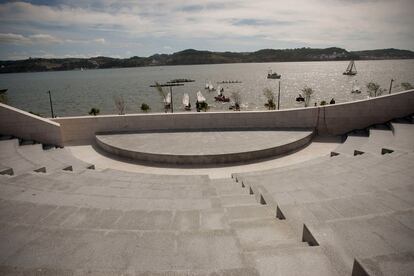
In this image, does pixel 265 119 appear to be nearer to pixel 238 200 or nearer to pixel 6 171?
pixel 238 200

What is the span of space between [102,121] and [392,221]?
1659 cm

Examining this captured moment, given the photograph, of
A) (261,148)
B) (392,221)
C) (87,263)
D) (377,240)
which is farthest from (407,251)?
(261,148)

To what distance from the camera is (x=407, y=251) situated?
3652 mm

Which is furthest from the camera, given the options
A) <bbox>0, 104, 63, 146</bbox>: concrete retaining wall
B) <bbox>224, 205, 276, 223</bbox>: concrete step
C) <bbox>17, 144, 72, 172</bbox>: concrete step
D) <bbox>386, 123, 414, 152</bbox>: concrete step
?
<bbox>0, 104, 63, 146</bbox>: concrete retaining wall

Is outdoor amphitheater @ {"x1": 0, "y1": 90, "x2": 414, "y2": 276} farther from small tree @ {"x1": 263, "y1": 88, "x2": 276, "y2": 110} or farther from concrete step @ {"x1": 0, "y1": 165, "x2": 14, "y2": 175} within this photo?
small tree @ {"x1": 263, "y1": 88, "x2": 276, "y2": 110}

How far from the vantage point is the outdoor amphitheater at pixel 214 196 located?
3.75m

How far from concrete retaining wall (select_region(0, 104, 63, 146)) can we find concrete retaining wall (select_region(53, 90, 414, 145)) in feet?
4.68

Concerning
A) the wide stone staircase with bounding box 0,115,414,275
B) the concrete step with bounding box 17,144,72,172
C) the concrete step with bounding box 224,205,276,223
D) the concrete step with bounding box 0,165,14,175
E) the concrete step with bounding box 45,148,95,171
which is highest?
the wide stone staircase with bounding box 0,115,414,275

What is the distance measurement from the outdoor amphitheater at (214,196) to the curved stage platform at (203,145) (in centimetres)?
6

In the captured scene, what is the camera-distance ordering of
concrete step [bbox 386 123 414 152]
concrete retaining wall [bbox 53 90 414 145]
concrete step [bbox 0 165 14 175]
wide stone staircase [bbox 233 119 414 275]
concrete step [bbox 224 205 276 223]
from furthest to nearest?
concrete retaining wall [bbox 53 90 414 145], concrete step [bbox 386 123 414 152], concrete step [bbox 0 165 14 175], concrete step [bbox 224 205 276 223], wide stone staircase [bbox 233 119 414 275]

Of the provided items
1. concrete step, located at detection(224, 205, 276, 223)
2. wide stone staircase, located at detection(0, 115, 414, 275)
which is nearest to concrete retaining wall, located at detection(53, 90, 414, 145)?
wide stone staircase, located at detection(0, 115, 414, 275)

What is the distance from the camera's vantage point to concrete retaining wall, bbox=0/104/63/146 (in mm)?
14617

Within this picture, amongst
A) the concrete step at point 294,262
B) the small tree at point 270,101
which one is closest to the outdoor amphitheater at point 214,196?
the concrete step at point 294,262

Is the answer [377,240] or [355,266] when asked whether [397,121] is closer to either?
[377,240]
